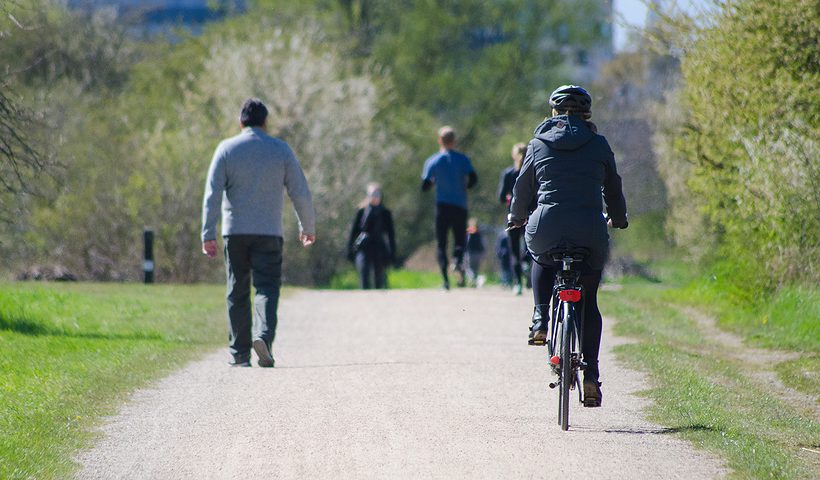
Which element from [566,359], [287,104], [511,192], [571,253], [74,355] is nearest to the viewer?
[566,359]

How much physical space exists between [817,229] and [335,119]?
20991 mm

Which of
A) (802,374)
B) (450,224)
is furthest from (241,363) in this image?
(450,224)

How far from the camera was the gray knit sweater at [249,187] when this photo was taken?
10773mm

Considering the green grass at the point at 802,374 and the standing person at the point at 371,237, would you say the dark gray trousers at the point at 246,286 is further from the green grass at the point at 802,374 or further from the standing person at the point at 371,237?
the standing person at the point at 371,237

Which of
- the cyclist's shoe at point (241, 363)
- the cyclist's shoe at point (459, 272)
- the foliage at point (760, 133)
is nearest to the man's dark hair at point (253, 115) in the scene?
the cyclist's shoe at point (241, 363)

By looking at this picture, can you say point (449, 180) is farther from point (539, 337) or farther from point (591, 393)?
point (591, 393)

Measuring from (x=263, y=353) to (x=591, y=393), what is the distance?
3436 millimetres

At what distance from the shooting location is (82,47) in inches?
1641

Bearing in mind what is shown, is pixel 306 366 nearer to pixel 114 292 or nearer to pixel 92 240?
pixel 114 292

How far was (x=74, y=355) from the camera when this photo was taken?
1123 centimetres

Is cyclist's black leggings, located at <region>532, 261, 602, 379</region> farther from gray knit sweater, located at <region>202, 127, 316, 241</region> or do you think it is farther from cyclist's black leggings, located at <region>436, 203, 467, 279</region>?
cyclist's black leggings, located at <region>436, 203, 467, 279</region>

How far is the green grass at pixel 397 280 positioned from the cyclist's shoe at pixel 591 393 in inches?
943

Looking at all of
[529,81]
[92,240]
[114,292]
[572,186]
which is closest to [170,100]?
[92,240]

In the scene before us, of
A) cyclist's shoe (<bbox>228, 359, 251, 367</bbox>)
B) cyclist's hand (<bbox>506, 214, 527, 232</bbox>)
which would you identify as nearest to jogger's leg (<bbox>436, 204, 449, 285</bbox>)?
cyclist's shoe (<bbox>228, 359, 251, 367</bbox>)
